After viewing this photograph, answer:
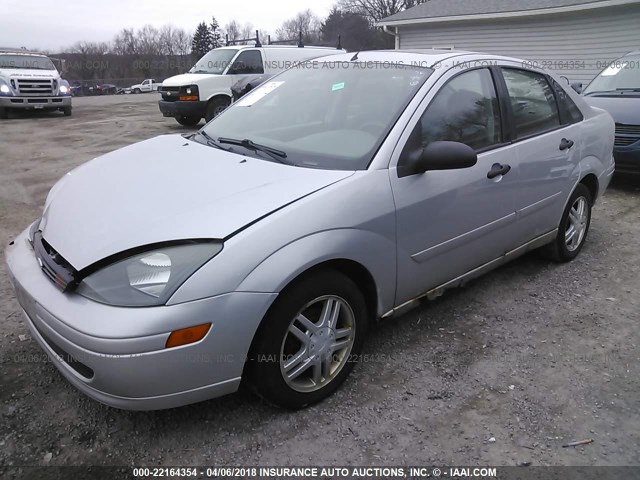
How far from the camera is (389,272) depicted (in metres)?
2.75

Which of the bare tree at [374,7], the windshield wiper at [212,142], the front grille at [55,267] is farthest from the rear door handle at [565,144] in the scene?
the bare tree at [374,7]

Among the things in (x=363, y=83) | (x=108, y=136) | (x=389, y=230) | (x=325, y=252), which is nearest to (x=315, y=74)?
(x=363, y=83)

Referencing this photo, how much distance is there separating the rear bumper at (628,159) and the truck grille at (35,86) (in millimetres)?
14483

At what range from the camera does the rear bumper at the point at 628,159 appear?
652 cm

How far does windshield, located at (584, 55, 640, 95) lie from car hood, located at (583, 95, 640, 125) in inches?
19.2

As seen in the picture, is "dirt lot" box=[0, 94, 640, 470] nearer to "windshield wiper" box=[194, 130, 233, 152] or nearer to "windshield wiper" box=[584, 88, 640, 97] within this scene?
"windshield wiper" box=[194, 130, 233, 152]

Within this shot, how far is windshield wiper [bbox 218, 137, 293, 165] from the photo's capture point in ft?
9.36

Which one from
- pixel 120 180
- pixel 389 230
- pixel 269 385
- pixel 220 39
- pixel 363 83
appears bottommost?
pixel 269 385

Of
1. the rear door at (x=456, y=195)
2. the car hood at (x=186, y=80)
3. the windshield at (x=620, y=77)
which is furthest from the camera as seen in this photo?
the car hood at (x=186, y=80)

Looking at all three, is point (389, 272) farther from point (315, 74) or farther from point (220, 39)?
point (220, 39)

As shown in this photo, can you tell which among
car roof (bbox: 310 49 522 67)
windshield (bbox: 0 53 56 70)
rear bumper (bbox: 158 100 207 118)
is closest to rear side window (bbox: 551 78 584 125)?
car roof (bbox: 310 49 522 67)

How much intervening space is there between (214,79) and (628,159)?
874cm

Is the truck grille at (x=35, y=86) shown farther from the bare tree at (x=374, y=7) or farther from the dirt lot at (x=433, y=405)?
the bare tree at (x=374, y=7)

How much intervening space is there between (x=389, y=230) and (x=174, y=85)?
10550mm
